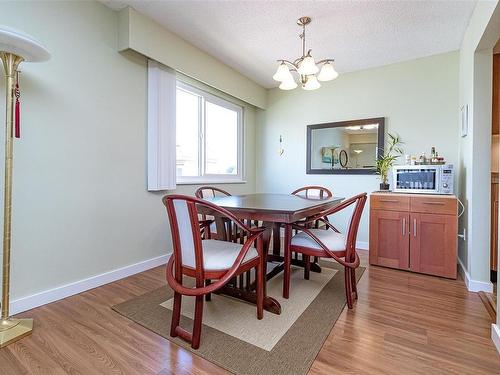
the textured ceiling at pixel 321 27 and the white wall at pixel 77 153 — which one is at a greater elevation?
the textured ceiling at pixel 321 27

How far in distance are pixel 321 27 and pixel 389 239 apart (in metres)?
2.32

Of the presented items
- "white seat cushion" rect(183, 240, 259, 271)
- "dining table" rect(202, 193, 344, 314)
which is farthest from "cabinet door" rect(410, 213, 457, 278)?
"white seat cushion" rect(183, 240, 259, 271)

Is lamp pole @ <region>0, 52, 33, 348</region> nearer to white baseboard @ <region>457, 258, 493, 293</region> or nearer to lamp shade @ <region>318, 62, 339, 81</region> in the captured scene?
lamp shade @ <region>318, 62, 339, 81</region>

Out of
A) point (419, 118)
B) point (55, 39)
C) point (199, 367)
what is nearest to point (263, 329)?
point (199, 367)

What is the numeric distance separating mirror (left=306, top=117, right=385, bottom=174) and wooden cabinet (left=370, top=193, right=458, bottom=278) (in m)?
0.91

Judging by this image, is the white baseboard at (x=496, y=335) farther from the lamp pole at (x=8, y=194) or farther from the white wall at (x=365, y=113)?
the lamp pole at (x=8, y=194)

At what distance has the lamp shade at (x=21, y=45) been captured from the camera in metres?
1.37

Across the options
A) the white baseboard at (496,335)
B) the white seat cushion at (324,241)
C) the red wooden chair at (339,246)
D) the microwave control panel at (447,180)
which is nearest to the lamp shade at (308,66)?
the red wooden chair at (339,246)

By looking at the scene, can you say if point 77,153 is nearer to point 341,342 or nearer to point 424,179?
point 341,342

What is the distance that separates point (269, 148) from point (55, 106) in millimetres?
3122

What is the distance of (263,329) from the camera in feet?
5.37

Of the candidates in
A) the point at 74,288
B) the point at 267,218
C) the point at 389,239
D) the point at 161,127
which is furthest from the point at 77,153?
the point at 389,239

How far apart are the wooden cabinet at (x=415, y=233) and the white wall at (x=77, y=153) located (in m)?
2.52

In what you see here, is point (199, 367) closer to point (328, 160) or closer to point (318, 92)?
point (328, 160)
